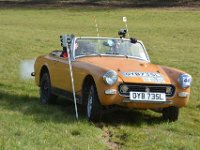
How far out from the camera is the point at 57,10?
5259 cm

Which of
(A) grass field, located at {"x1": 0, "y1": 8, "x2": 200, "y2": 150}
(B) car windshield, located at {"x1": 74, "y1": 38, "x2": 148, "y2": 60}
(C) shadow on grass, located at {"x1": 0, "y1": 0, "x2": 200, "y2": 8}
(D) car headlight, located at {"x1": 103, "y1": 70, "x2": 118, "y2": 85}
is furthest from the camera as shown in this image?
(C) shadow on grass, located at {"x1": 0, "y1": 0, "x2": 200, "y2": 8}

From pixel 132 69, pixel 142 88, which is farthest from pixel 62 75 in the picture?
pixel 142 88

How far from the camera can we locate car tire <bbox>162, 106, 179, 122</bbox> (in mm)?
10352

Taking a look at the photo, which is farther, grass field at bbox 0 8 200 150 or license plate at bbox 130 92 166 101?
license plate at bbox 130 92 166 101

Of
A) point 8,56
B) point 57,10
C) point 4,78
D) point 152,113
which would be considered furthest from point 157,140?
point 57,10

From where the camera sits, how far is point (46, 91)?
12508 mm

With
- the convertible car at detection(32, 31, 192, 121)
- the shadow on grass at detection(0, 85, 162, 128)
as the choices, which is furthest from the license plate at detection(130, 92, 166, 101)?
the shadow on grass at detection(0, 85, 162, 128)

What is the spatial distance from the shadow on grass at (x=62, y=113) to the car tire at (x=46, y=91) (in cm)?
15

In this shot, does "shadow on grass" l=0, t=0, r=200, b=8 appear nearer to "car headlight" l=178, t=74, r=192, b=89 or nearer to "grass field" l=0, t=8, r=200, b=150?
"grass field" l=0, t=8, r=200, b=150

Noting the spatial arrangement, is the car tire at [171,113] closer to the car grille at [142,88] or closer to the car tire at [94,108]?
the car grille at [142,88]

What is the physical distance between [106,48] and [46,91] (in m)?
1.72

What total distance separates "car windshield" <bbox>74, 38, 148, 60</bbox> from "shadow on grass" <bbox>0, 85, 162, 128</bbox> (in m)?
1.09

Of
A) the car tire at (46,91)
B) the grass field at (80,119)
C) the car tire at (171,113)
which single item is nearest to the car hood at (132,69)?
the car tire at (171,113)

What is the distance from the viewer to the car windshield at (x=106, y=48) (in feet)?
38.0
